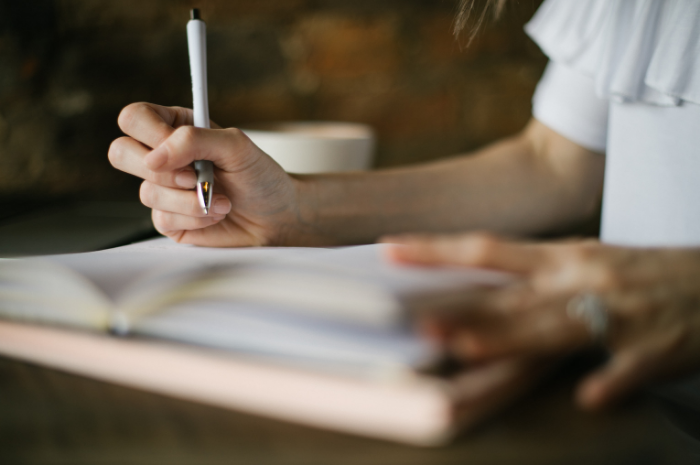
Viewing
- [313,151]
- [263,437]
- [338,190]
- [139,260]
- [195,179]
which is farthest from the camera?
[313,151]

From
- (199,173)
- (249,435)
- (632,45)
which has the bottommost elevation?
(249,435)

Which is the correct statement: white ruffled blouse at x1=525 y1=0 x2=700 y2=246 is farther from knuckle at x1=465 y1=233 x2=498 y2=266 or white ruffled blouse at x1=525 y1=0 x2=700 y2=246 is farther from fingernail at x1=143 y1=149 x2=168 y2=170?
fingernail at x1=143 y1=149 x2=168 y2=170

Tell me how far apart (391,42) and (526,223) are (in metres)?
A: 0.68

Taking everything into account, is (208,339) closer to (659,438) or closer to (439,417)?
(439,417)

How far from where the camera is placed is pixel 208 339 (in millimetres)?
279

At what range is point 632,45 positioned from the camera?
21.6 inches

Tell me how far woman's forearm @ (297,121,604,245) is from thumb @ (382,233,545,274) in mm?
295

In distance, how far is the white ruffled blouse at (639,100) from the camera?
20.0 inches

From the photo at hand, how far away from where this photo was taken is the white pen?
0.47 m

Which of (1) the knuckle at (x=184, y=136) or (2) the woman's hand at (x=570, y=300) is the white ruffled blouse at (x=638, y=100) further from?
(1) the knuckle at (x=184, y=136)

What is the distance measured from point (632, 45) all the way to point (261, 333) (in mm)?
522

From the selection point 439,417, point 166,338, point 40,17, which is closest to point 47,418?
point 166,338

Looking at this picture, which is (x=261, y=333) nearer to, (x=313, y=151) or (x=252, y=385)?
(x=252, y=385)

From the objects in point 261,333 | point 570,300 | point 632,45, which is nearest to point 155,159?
point 261,333
